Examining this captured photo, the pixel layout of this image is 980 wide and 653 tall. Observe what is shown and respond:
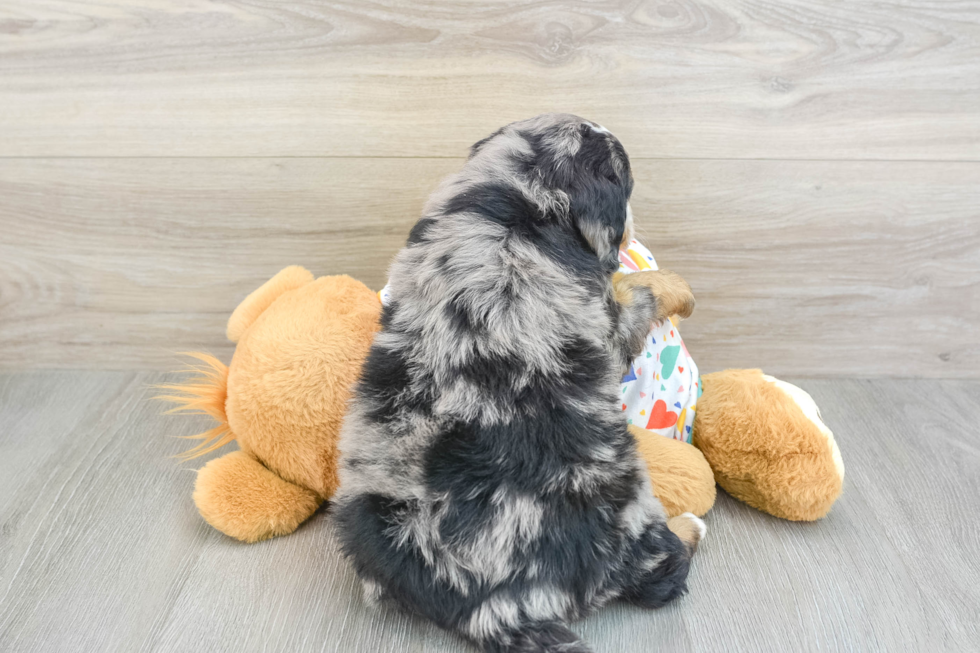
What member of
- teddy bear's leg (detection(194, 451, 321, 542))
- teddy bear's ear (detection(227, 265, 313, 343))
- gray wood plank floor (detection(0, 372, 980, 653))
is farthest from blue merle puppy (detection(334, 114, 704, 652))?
teddy bear's ear (detection(227, 265, 313, 343))

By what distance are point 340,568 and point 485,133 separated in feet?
3.19

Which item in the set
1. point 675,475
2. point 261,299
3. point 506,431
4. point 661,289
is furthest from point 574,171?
point 261,299

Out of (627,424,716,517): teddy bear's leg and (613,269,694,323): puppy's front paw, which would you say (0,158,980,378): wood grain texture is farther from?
(627,424,716,517): teddy bear's leg

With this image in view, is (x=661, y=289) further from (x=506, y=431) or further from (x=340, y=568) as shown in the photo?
(x=340, y=568)

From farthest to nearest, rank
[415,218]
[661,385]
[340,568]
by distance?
[415,218] → [661,385] → [340,568]

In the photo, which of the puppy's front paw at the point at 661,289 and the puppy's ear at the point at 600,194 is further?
the puppy's front paw at the point at 661,289

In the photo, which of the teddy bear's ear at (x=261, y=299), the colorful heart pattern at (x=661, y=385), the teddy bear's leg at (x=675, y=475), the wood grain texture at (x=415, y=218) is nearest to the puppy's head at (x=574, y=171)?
the colorful heart pattern at (x=661, y=385)

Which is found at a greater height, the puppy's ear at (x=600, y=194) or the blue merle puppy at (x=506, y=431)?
the puppy's ear at (x=600, y=194)

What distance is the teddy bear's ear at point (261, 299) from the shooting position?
4.93 ft

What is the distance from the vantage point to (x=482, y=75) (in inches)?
61.4

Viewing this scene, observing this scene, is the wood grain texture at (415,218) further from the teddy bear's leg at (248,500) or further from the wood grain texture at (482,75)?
the teddy bear's leg at (248,500)

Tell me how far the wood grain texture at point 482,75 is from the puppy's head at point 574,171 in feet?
1.27

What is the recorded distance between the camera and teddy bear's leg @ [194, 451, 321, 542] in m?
1.27

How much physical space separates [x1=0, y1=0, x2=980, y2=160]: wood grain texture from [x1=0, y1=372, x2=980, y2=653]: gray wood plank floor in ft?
2.32
